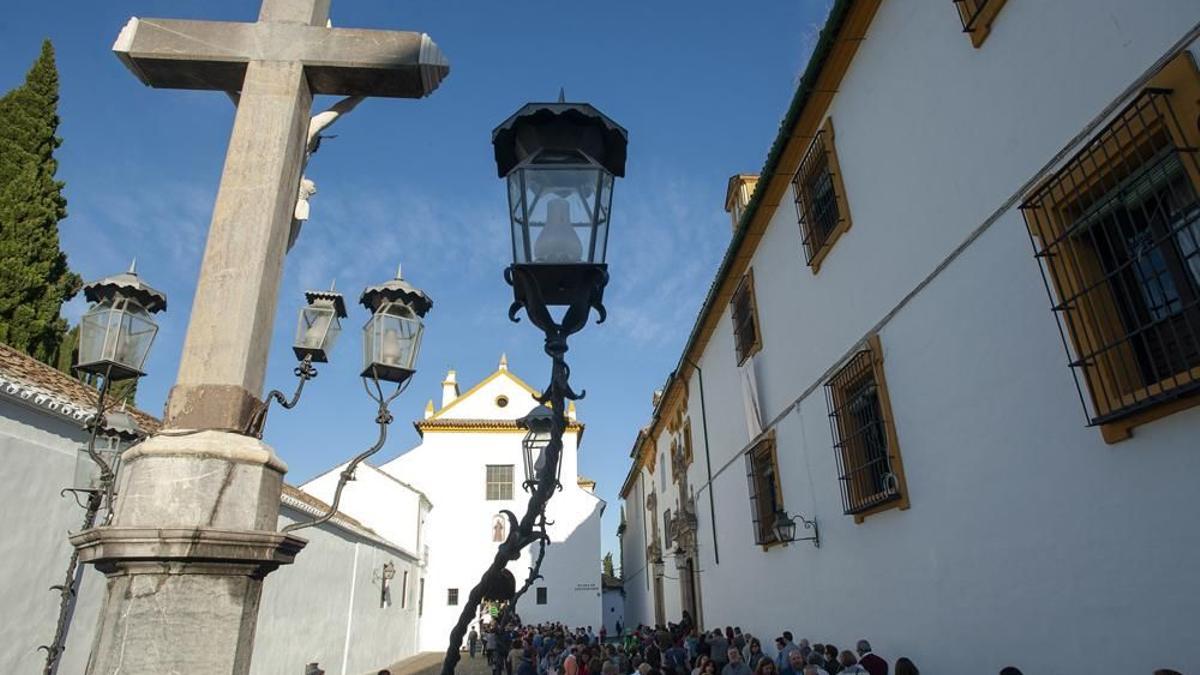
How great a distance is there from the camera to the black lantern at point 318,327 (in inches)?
161

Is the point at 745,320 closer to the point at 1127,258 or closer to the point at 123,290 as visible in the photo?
the point at 1127,258

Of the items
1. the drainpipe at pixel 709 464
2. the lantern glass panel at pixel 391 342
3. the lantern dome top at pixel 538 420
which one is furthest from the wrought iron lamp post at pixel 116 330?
the drainpipe at pixel 709 464

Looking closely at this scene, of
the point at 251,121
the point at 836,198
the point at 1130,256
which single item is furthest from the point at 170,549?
the point at 836,198

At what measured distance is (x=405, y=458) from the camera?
91.1 ft

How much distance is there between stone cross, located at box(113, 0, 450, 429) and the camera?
257 cm

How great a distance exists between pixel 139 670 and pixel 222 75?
2.55 meters

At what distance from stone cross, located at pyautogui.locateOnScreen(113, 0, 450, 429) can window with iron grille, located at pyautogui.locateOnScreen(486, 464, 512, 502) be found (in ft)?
82.7

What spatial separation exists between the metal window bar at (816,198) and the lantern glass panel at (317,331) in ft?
17.5

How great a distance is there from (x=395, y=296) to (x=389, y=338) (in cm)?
23

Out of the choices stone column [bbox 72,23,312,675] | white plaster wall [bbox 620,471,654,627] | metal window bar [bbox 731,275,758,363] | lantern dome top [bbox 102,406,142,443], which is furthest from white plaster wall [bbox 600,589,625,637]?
stone column [bbox 72,23,312,675]

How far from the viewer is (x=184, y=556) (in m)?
2.17

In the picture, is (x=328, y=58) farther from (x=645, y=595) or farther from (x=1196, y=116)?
(x=645, y=595)

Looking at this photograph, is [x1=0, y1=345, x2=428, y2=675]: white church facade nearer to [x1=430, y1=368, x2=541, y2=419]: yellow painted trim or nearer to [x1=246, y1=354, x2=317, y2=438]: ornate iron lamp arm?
[x1=246, y1=354, x2=317, y2=438]: ornate iron lamp arm

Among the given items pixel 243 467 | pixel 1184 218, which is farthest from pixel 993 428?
pixel 243 467
